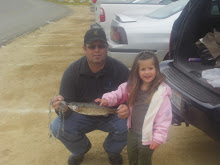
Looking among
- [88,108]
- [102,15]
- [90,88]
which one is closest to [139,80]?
[88,108]

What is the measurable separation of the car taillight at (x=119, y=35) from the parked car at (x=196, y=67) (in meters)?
1.12

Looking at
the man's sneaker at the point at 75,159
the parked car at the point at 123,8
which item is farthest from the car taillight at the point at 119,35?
the parked car at the point at 123,8

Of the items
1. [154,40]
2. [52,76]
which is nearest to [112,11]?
[52,76]

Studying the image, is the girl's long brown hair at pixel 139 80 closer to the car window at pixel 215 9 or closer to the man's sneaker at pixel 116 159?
the man's sneaker at pixel 116 159

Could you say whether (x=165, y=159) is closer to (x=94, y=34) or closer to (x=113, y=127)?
(x=113, y=127)

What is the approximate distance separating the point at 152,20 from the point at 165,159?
2.39m

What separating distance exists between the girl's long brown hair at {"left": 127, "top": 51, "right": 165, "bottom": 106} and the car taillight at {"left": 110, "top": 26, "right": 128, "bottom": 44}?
208 centimetres

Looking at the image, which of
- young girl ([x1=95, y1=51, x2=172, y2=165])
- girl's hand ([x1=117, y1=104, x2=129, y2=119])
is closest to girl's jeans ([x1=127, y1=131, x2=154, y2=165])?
young girl ([x1=95, y1=51, x2=172, y2=165])

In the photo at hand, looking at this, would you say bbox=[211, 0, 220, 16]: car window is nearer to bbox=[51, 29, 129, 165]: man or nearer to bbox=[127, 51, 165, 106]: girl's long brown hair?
bbox=[51, 29, 129, 165]: man

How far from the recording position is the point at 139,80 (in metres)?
2.12

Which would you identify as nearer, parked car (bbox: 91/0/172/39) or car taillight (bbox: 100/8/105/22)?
parked car (bbox: 91/0/172/39)

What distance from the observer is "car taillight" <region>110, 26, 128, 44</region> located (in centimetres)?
412

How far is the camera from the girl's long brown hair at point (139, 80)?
203cm

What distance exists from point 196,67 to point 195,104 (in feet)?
2.93
